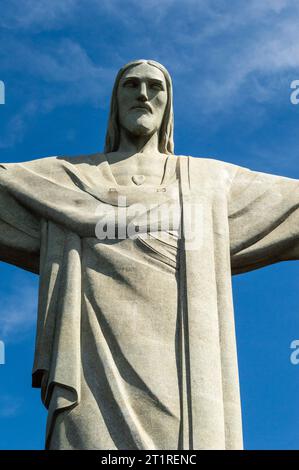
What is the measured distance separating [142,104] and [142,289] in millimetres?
3743

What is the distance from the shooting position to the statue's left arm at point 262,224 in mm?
19469

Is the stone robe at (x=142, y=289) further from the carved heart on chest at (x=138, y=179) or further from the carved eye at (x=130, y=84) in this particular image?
the carved eye at (x=130, y=84)

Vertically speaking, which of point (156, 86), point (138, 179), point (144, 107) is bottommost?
point (138, 179)

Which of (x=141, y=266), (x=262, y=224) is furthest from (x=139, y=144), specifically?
(x=141, y=266)

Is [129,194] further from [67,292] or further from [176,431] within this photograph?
[176,431]

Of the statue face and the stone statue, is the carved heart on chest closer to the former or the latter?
the stone statue

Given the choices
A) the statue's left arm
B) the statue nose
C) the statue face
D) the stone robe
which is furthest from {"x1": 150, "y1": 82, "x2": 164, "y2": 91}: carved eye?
the statue's left arm

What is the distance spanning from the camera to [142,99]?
20.5m

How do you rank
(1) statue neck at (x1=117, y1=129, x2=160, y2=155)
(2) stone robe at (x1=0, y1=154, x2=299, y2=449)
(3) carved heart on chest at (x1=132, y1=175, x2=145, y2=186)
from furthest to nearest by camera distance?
(1) statue neck at (x1=117, y1=129, x2=160, y2=155)
(3) carved heart on chest at (x1=132, y1=175, x2=145, y2=186)
(2) stone robe at (x1=0, y1=154, x2=299, y2=449)

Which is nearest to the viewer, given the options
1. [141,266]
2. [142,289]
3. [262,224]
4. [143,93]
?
[142,289]

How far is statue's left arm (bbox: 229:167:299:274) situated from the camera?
1947 centimetres

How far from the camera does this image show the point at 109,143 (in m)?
21.0

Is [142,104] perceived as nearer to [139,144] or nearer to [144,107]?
[144,107]

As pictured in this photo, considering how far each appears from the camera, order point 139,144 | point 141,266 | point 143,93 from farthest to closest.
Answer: point 139,144, point 143,93, point 141,266
